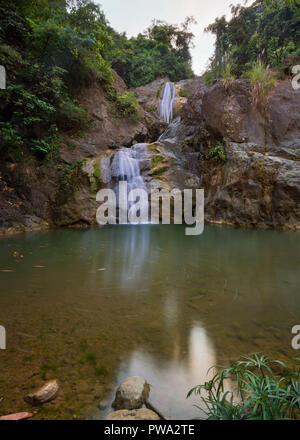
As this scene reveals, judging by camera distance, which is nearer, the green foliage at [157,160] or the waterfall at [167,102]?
the green foliage at [157,160]

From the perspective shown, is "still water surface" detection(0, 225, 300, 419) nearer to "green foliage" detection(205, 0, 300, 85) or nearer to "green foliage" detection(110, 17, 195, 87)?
"green foliage" detection(205, 0, 300, 85)

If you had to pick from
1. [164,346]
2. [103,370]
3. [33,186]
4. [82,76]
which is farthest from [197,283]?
[82,76]

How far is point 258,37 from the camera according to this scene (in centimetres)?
1099

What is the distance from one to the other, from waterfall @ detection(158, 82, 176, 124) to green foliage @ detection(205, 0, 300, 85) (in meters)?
2.47

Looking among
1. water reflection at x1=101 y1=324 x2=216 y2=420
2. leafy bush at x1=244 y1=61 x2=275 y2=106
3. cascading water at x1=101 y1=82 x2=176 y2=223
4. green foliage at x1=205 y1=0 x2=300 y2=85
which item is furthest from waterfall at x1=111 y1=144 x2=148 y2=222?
water reflection at x1=101 y1=324 x2=216 y2=420

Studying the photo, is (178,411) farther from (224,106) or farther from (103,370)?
(224,106)

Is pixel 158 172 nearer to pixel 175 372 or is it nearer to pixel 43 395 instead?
pixel 175 372

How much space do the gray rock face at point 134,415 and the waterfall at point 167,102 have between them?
15.5 m

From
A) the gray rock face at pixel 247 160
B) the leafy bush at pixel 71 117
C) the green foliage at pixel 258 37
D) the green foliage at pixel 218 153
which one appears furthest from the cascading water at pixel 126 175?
the green foliage at pixel 258 37

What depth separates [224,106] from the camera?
30.4 ft

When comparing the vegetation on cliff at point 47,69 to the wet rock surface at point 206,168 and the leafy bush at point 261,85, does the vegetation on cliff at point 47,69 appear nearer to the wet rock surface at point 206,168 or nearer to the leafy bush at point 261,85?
the wet rock surface at point 206,168

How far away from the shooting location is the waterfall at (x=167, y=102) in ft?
48.8

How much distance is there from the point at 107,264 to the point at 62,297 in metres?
1.28

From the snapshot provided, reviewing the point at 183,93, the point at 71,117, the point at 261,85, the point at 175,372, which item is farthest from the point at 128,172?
the point at 183,93
